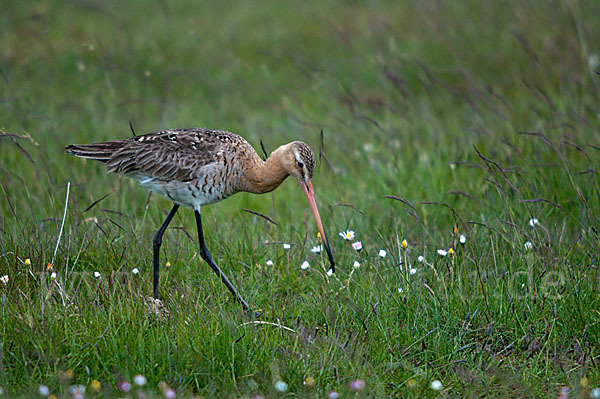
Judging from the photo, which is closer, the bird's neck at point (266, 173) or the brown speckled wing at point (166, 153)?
the brown speckled wing at point (166, 153)

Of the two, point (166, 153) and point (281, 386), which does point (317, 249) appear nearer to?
point (166, 153)

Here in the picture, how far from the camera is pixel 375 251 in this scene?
475 centimetres

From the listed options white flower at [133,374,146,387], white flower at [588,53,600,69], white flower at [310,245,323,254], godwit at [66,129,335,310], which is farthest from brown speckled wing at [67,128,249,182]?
white flower at [588,53,600,69]

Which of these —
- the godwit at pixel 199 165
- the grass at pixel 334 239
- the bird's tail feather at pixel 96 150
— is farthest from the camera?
the bird's tail feather at pixel 96 150

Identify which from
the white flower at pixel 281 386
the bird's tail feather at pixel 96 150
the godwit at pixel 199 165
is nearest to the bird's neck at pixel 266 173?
the godwit at pixel 199 165

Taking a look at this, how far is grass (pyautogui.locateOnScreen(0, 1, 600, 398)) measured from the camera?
356cm

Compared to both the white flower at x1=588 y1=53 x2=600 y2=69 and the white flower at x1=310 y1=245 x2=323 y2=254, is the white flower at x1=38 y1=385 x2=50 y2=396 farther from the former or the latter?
the white flower at x1=588 y1=53 x2=600 y2=69

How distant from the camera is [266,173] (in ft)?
15.9

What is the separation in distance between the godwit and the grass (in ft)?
0.77

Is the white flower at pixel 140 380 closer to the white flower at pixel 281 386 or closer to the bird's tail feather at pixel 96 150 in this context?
the white flower at pixel 281 386

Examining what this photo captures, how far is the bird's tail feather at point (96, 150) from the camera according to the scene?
15.7ft

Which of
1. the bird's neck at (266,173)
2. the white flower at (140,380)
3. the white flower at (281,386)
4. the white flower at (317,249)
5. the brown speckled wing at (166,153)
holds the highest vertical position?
the brown speckled wing at (166,153)

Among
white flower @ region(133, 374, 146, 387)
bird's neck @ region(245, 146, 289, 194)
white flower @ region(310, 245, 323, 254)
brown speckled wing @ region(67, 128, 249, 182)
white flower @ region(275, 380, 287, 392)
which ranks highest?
brown speckled wing @ region(67, 128, 249, 182)

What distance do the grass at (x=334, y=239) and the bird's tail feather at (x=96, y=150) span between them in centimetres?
35
